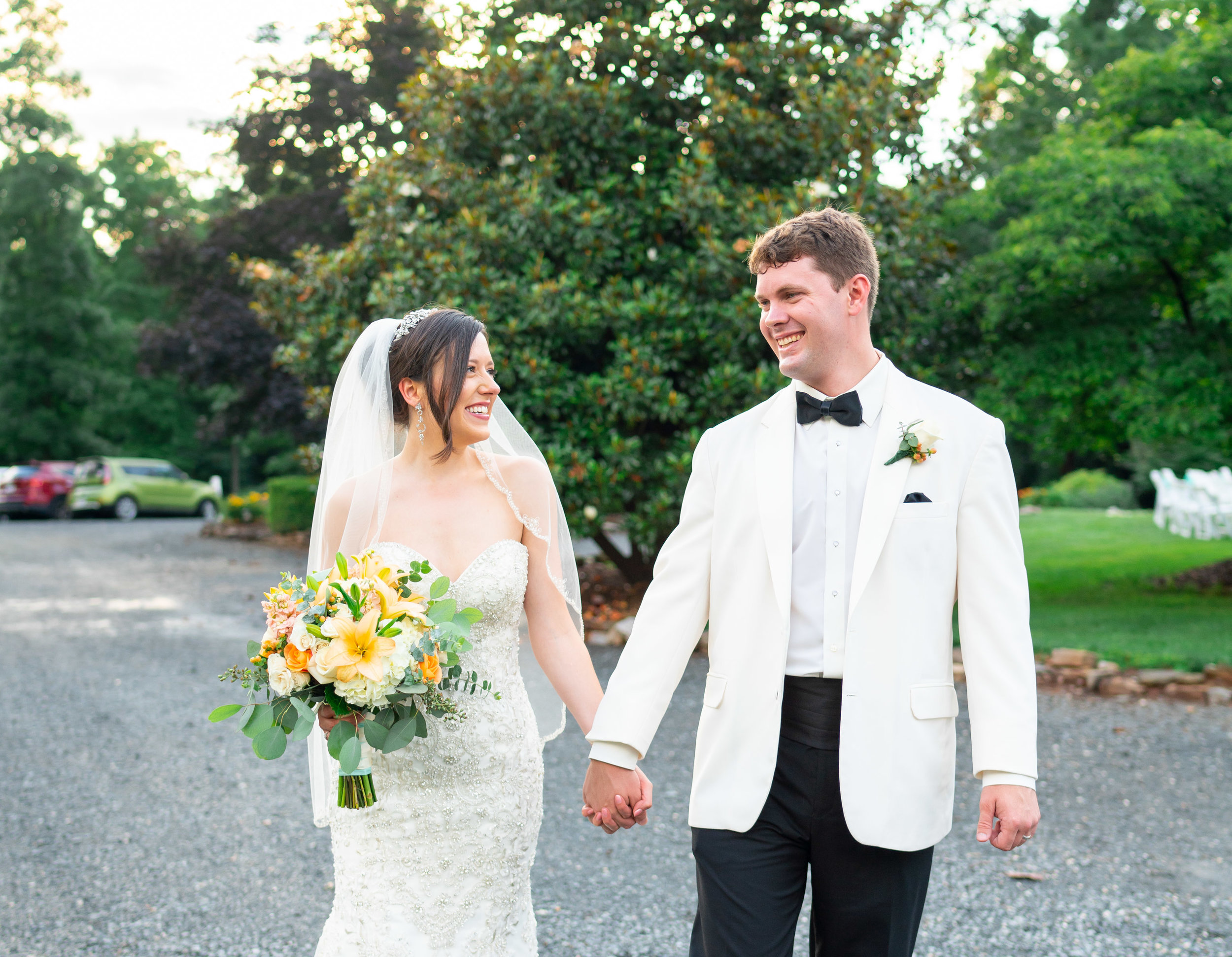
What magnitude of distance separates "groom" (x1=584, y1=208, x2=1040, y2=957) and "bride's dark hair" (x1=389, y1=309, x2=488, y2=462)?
962mm

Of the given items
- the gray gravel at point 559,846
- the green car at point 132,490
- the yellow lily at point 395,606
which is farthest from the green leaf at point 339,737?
the green car at point 132,490

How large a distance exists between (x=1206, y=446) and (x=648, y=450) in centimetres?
529

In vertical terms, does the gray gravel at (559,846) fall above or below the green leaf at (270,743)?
below

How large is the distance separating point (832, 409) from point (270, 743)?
65.0 inches

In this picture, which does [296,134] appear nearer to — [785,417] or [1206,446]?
[1206,446]

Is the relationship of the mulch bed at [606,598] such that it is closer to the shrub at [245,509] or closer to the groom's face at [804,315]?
the groom's face at [804,315]

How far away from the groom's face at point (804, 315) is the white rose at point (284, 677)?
1445 mm

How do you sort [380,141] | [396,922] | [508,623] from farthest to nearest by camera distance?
[380,141]
[508,623]
[396,922]

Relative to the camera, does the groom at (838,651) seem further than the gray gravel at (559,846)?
No

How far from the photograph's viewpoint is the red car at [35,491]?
2720 cm

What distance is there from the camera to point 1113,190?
9.16 m

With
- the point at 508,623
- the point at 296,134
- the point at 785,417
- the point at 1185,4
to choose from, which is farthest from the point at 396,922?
the point at 296,134

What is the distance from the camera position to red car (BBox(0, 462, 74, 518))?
27203mm

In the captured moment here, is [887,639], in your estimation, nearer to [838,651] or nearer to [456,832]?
[838,651]
